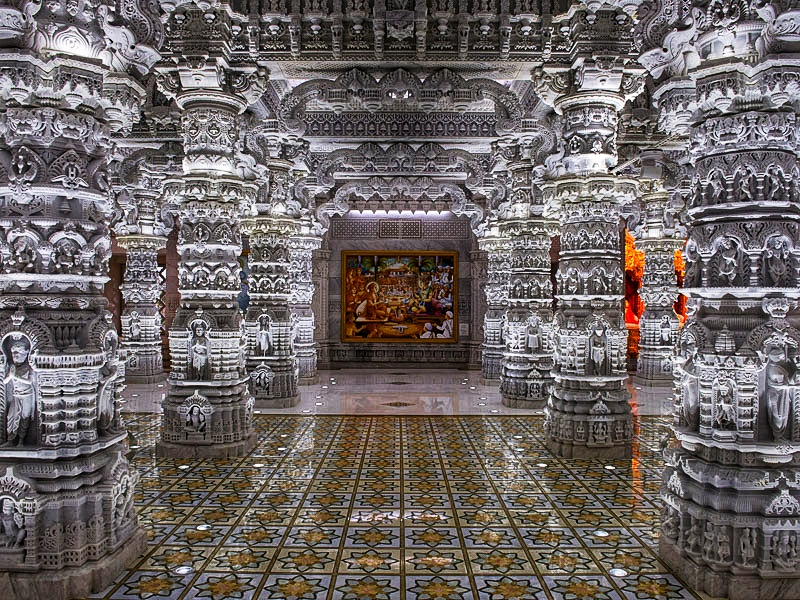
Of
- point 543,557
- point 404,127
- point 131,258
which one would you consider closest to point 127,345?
point 131,258

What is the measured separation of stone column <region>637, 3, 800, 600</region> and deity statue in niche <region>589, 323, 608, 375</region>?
3082 millimetres

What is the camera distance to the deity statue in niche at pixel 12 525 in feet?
10.8

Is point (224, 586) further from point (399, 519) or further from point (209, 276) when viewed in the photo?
point (209, 276)

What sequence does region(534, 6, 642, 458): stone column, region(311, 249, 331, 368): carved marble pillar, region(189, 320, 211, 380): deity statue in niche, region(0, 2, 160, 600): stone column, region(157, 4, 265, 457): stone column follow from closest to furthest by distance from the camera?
1. region(0, 2, 160, 600): stone column
2. region(534, 6, 642, 458): stone column
3. region(157, 4, 265, 457): stone column
4. region(189, 320, 211, 380): deity statue in niche
5. region(311, 249, 331, 368): carved marble pillar

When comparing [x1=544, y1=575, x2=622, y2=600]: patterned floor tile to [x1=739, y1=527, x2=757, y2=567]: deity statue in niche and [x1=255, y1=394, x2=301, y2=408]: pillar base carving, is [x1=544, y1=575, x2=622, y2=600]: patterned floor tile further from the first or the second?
[x1=255, y1=394, x2=301, y2=408]: pillar base carving

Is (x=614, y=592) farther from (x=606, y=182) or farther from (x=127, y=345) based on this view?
(x=127, y=345)

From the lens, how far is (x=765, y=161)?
333cm

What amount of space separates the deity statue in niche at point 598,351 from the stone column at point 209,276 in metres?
4.01

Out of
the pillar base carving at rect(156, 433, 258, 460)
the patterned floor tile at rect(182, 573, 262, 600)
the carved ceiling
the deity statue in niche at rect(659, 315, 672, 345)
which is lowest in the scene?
the patterned floor tile at rect(182, 573, 262, 600)

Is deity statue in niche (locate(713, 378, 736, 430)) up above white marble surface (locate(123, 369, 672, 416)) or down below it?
above

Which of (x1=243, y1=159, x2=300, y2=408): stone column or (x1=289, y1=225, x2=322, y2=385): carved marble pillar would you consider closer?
(x1=243, y1=159, x2=300, y2=408): stone column

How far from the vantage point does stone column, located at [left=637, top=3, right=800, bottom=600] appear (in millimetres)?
3213

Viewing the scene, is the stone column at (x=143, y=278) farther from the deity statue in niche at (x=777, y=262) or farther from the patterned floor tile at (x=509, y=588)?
the deity statue in niche at (x=777, y=262)

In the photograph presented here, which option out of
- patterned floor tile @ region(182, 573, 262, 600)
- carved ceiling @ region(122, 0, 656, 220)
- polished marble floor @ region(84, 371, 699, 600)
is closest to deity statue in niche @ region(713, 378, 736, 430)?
polished marble floor @ region(84, 371, 699, 600)
